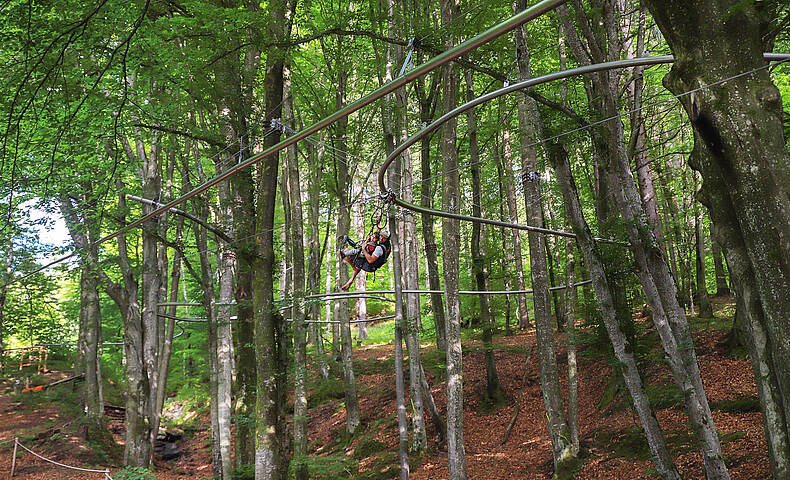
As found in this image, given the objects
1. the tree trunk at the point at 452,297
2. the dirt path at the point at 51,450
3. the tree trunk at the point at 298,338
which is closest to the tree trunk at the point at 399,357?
the tree trunk at the point at 452,297

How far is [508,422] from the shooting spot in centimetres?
1282

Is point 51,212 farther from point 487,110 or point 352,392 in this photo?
point 487,110

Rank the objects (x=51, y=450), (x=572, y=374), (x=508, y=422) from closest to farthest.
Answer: (x=572, y=374) → (x=508, y=422) → (x=51, y=450)

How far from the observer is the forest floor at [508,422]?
27.5 feet

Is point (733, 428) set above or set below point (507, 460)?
above

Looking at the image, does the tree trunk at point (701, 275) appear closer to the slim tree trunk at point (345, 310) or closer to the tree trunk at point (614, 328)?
the tree trunk at point (614, 328)

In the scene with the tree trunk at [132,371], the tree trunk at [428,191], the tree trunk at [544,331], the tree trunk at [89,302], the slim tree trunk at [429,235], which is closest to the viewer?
the tree trunk at [544,331]

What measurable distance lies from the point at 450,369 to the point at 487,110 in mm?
10604

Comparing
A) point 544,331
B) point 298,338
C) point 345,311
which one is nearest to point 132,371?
point 298,338

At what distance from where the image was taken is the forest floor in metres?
8.37

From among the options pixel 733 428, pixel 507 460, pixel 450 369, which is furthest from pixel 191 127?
pixel 733 428

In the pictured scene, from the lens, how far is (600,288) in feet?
22.3

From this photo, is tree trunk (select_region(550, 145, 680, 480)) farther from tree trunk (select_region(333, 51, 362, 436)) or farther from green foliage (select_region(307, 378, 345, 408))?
green foliage (select_region(307, 378, 345, 408))

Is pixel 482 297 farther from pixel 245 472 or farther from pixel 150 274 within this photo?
pixel 150 274
